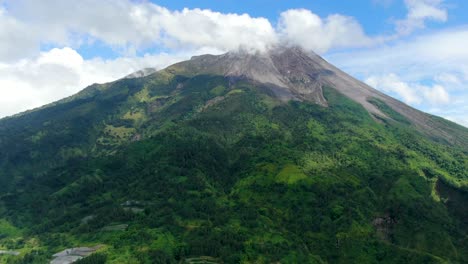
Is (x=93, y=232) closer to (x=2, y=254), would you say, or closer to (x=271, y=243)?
(x=2, y=254)

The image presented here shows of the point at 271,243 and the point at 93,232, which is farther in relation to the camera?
the point at 93,232

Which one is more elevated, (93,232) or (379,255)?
(93,232)

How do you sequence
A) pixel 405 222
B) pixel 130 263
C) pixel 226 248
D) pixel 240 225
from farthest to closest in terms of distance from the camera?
pixel 405 222
pixel 240 225
pixel 226 248
pixel 130 263

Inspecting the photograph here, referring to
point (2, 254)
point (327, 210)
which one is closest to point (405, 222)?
point (327, 210)

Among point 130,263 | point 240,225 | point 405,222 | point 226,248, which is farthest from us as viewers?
point 405,222

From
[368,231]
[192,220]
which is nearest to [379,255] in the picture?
[368,231]

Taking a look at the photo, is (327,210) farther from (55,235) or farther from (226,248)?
(55,235)

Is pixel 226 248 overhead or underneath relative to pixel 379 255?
overhead

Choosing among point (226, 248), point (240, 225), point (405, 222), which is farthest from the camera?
point (405, 222)

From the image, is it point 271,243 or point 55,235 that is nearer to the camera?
point 271,243
